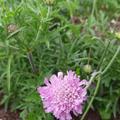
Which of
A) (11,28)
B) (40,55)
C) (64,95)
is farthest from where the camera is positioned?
(40,55)

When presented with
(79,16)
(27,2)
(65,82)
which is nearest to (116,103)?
(65,82)

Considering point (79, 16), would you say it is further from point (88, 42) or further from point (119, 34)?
point (119, 34)

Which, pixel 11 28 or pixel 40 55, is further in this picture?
pixel 40 55

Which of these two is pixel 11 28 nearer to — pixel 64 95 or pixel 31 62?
pixel 31 62

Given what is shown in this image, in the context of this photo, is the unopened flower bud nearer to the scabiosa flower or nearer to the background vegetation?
the background vegetation

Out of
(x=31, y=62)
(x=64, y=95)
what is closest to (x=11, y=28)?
(x=31, y=62)

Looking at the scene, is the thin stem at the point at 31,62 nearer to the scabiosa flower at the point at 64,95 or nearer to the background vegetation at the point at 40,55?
the background vegetation at the point at 40,55

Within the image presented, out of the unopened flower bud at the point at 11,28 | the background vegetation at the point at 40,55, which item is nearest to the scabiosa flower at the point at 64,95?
the background vegetation at the point at 40,55

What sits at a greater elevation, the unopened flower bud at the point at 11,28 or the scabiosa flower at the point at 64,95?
the unopened flower bud at the point at 11,28

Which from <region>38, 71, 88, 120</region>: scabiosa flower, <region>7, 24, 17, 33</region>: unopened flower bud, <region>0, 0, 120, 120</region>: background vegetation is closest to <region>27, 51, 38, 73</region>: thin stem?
<region>0, 0, 120, 120</region>: background vegetation
